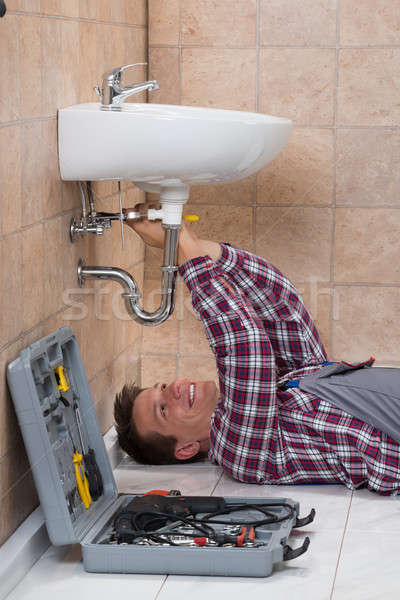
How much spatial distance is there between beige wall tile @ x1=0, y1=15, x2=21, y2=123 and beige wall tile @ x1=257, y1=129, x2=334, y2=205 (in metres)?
1.13

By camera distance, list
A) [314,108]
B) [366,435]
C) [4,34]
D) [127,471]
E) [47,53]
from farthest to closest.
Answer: [314,108], [127,471], [366,435], [47,53], [4,34]

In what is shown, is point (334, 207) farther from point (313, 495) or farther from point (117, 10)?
point (313, 495)

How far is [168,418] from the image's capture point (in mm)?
2082

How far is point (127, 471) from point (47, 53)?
1033mm

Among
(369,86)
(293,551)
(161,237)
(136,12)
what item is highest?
(136,12)

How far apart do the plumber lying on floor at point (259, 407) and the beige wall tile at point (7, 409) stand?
50 centimetres

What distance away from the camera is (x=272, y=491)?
1.98 meters

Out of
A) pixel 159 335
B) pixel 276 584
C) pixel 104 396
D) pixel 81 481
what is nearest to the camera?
pixel 276 584

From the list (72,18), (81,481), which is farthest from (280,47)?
(81,481)

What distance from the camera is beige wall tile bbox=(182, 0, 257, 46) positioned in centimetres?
253

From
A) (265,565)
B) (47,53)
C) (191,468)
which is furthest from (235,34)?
(265,565)

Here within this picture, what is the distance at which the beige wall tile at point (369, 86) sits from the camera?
2.49 metres

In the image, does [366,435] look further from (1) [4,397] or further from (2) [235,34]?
(2) [235,34]

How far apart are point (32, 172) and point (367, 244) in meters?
1.23
